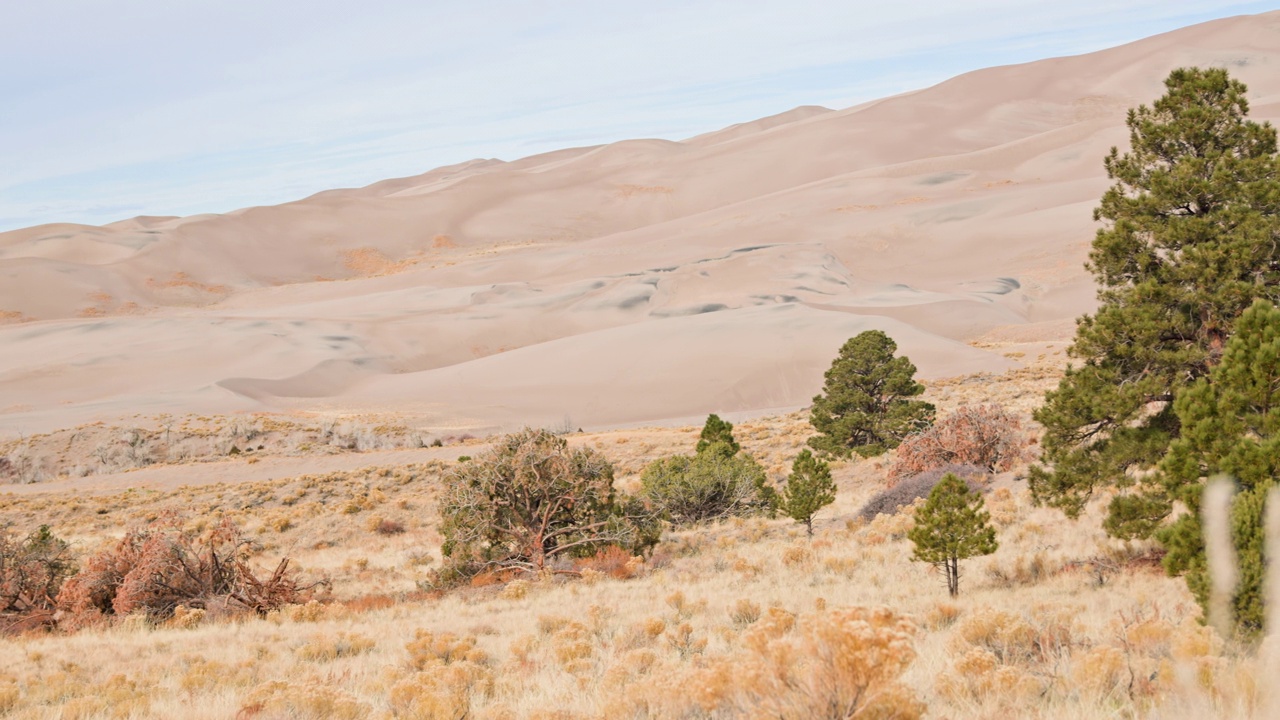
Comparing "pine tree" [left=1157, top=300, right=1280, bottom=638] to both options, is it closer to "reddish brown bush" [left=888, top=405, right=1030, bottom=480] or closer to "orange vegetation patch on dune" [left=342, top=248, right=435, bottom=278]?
"reddish brown bush" [left=888, top=405, right=1030, bottom=480]

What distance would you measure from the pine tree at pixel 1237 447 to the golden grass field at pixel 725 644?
1.28 feet

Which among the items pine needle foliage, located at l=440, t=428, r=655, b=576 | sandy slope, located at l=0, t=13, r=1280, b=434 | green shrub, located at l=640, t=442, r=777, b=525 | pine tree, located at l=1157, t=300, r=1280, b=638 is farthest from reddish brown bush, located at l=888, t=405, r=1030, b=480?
sandy slope, located at l=0, t=13, r=1280, b=434

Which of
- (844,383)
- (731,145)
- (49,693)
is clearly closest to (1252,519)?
(49,693)

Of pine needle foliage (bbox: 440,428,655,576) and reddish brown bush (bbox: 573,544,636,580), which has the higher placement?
pine needle foliage (bbox: 440,428,655,576)

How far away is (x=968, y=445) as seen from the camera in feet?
67.4

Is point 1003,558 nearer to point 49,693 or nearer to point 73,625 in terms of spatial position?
point 49,693

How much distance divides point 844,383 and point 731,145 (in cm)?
15975

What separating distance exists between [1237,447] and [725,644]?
413 centimetres

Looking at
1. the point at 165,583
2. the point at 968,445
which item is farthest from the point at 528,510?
the point at 968,445

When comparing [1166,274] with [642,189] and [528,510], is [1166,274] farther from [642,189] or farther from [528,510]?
[642,189]

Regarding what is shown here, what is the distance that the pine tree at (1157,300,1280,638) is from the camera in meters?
5.48

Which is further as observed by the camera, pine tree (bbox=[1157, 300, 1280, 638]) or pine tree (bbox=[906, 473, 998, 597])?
pine tree (bbox=[906, 473, 998, 597])

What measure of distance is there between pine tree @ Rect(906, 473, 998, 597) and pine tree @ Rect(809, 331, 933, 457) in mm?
15952

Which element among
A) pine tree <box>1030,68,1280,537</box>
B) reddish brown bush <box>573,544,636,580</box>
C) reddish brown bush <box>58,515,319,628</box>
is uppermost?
pine tree <box>1030,68,1280,537</box>
